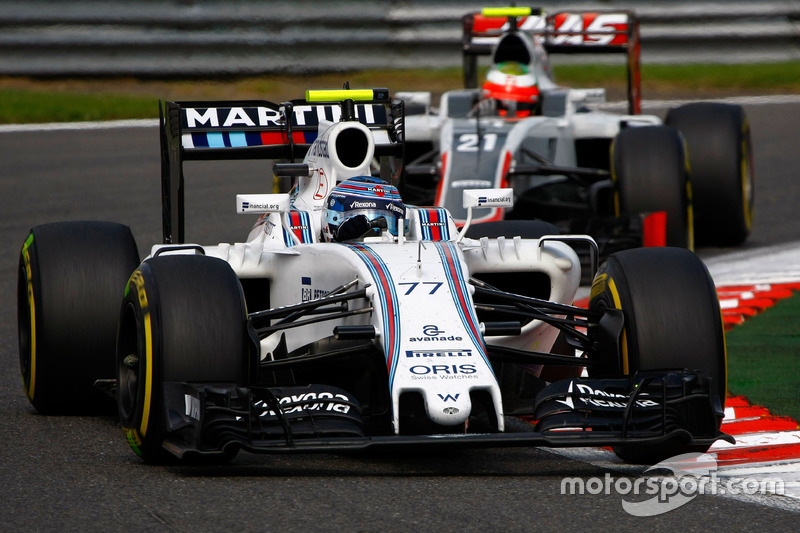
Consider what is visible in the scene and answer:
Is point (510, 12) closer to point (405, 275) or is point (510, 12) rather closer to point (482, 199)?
point (482, 199)

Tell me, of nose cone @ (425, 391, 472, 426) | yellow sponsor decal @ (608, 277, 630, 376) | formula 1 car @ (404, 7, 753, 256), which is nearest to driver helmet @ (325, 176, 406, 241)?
yellow sponsor decal @ (608, 277, 630, 376)

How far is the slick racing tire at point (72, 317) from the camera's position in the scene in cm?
661

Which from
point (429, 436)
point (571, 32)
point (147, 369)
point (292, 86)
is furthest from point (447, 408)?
point (292, 86)

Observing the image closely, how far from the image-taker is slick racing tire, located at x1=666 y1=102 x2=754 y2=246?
1195cm

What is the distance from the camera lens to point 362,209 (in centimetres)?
680

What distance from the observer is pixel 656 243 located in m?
10.3

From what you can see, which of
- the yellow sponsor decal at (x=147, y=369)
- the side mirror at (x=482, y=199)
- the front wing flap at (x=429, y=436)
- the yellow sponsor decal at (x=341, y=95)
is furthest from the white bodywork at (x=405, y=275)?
the yellow sponsor decal at (x=147, y=369)

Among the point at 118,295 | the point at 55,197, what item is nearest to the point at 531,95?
the point at 55,197

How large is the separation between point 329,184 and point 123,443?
70.4 inches

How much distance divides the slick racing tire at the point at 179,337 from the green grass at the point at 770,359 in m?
2.68

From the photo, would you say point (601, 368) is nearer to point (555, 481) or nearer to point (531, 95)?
point (555, 481)

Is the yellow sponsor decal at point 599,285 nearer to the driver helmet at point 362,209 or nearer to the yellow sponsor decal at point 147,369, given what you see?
the driver helmet at point 362,209

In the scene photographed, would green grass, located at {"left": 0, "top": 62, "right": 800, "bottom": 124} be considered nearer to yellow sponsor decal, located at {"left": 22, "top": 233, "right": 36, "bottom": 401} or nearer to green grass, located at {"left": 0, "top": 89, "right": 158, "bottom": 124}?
green grass, located at {"left": 0, "top": 89, "right": 158, "bottom": 124}

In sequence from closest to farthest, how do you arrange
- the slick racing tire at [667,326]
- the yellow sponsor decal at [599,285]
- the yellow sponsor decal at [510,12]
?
the slick racing tire at [667,326]
the yellow sponsor decal at [599,285]
the yellow sponsor decal at [510,12]
